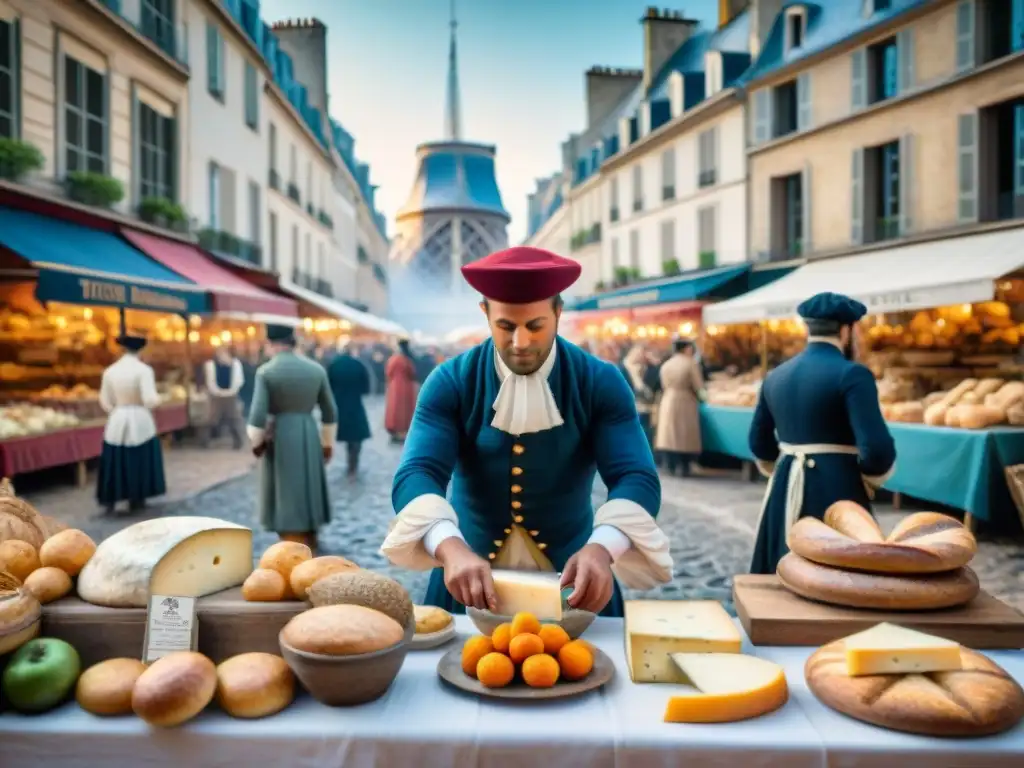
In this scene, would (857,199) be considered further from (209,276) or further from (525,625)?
(525,625)

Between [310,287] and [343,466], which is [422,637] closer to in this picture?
[343,466]

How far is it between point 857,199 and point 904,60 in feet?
8.98

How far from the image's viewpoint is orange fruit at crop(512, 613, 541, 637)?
1779 mm

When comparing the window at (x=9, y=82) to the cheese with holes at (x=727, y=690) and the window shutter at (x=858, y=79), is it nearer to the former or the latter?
the cheese with holes at (x=727, y=690)

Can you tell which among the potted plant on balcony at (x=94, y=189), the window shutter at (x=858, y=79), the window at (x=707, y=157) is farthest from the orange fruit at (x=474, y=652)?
the window at (x=707, y=157)

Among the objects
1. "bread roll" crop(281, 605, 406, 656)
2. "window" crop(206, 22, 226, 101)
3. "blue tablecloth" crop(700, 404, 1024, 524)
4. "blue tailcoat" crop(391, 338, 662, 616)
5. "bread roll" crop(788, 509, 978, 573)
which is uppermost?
"window" crop(206, 22, 226, 101)

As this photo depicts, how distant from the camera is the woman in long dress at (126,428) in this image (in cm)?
781

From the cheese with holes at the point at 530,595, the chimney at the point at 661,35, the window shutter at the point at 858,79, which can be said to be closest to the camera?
the cheese with holes at the point at 530,595

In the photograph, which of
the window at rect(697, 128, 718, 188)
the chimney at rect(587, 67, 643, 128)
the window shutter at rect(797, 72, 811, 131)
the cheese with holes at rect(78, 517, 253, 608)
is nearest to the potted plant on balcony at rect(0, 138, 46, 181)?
the cheese with holes at rect(78, 517, 253, 608)

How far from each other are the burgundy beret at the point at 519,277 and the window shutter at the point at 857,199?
1627 centimetres

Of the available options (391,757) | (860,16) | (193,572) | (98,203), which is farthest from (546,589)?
(860,16)

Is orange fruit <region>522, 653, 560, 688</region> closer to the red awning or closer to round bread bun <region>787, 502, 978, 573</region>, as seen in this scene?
round bread bun <region>787, 502, 978, 573</region>

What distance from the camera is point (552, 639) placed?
1.79 metres

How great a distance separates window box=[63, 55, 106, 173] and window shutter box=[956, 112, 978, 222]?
14.4 meters
